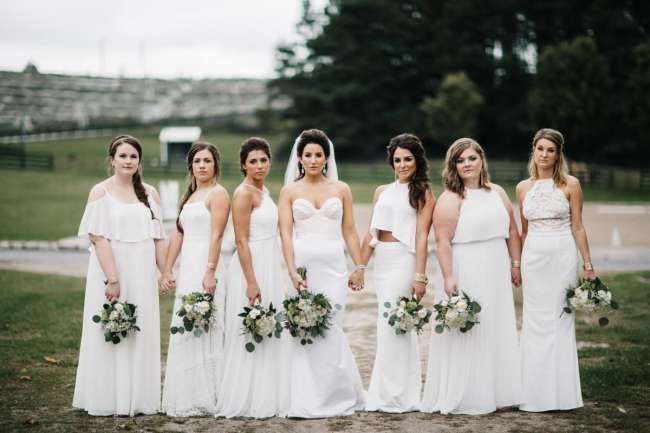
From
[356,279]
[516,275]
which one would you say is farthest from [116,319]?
[516,275]

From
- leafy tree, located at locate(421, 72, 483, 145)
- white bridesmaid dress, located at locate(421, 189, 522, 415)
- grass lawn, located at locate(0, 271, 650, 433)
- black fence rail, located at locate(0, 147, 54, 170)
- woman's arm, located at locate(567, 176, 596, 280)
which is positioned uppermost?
leafy tree, located at locate(421, 72, 483, 145)

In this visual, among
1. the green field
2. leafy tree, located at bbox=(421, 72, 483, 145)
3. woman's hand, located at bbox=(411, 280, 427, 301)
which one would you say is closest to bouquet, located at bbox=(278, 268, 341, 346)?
woman's hand, located at bbox=(411, 280, 427, 301)

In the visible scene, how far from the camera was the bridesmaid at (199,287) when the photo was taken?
6.34 meters

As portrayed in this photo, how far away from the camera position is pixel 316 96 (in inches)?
2069

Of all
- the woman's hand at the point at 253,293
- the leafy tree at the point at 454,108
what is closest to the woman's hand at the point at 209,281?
the woman's hand at the point at 253,293

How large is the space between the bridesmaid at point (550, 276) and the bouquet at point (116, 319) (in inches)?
133

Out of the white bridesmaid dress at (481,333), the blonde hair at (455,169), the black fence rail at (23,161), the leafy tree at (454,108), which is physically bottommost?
the white bridesmaid dress at (481,333)

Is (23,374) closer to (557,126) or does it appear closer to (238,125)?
(557,126)

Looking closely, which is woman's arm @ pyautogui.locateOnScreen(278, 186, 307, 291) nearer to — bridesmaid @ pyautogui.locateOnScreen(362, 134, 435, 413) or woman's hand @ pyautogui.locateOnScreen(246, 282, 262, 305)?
woman's hand @ pyautogui.locateOnScreen(246, 282, 262, 305)

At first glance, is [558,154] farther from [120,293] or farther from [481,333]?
[120,293]

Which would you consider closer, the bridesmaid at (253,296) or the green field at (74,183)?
the bridesmaid at (253,296)

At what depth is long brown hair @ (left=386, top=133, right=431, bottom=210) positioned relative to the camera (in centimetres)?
646

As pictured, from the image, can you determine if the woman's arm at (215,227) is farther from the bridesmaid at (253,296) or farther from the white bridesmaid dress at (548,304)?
the white bridesmaid dress at (548,304)

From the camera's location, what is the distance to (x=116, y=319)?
6.16 m
